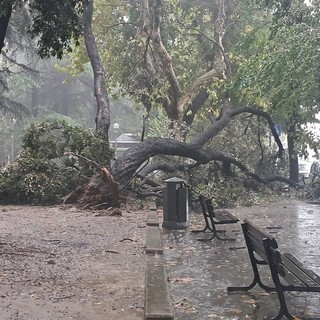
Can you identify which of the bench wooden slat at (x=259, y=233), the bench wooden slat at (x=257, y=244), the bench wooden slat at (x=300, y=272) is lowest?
the bench wooden slat at (x=300, y=272)

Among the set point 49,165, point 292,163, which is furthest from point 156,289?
point 292,163

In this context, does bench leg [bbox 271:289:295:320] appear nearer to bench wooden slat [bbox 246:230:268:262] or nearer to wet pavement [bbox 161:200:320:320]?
wet pavement [bbox 161:200:320:320]

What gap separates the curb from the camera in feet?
16.3

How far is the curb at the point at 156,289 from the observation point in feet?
16.3

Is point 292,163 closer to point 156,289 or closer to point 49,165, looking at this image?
point 49,165

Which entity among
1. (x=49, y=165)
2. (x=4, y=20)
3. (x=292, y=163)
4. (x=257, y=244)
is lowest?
(x=257, y=244)

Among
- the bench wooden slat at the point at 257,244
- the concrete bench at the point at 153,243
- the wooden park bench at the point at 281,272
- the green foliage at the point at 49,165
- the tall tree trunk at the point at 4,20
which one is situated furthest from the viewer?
the green foliage at the point at 49,165

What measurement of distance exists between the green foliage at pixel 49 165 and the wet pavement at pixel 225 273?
589 centimetres

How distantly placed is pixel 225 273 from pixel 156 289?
6.38 ft

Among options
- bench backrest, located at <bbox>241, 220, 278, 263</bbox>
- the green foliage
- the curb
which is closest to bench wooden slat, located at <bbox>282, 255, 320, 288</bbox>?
bench backrest, located at <bbox>241, 220, 278, 263</bbox>

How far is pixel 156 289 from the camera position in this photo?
5863 millimetres

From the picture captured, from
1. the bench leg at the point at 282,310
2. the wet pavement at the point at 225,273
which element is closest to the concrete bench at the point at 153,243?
the wet pavement at the point at 225,273

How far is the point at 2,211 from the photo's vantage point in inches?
607

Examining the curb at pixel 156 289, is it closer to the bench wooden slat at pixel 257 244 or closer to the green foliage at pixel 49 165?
the bench wooden slat at pixel 257 244
